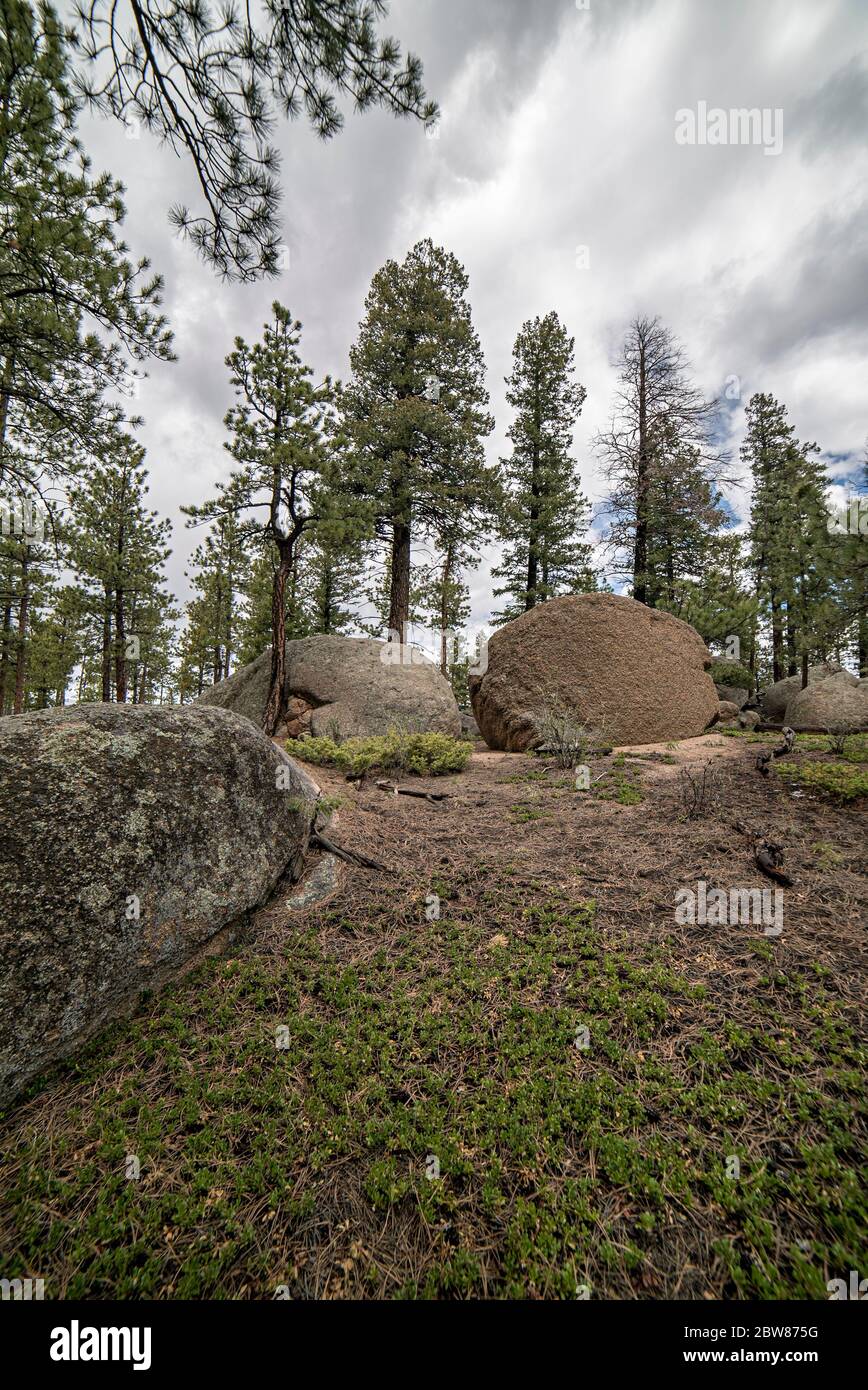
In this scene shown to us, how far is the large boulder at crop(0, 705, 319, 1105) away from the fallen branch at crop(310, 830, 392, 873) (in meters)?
0.53

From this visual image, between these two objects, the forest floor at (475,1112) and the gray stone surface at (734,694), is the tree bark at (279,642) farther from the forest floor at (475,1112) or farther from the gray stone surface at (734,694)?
the gray stone surface at (734,694)

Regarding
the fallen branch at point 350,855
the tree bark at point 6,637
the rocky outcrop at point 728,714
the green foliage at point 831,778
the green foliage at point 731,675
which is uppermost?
the tree bark at point 6,637

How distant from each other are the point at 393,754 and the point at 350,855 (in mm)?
3293

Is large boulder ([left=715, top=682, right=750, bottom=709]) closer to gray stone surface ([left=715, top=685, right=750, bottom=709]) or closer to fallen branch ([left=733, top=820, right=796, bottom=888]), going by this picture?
gray stone surface ([left=715, top=685, right=750, bottom=709])

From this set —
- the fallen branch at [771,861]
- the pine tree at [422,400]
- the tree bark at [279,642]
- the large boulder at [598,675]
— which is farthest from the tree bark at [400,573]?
the fallen branch at [771,861]

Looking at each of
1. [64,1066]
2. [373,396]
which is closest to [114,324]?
[64,1066]

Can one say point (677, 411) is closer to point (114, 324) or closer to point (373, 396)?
point (373, 396)

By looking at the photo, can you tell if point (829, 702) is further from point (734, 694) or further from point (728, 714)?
point (734, 694)

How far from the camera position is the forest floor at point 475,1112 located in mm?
1543

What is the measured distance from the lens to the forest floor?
5.06 feet

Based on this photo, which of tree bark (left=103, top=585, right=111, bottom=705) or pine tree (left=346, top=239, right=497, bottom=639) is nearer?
pine tree (left=346, top=239, right=497, bottom=639)

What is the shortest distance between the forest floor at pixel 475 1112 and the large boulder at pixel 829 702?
9.87 metres

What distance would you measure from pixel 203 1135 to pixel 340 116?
19.3 feet

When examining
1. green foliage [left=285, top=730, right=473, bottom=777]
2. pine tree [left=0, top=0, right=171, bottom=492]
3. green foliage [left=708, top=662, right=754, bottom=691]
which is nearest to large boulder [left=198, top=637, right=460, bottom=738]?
green foliage [left=285, top=730, right=473, bottom=777]
